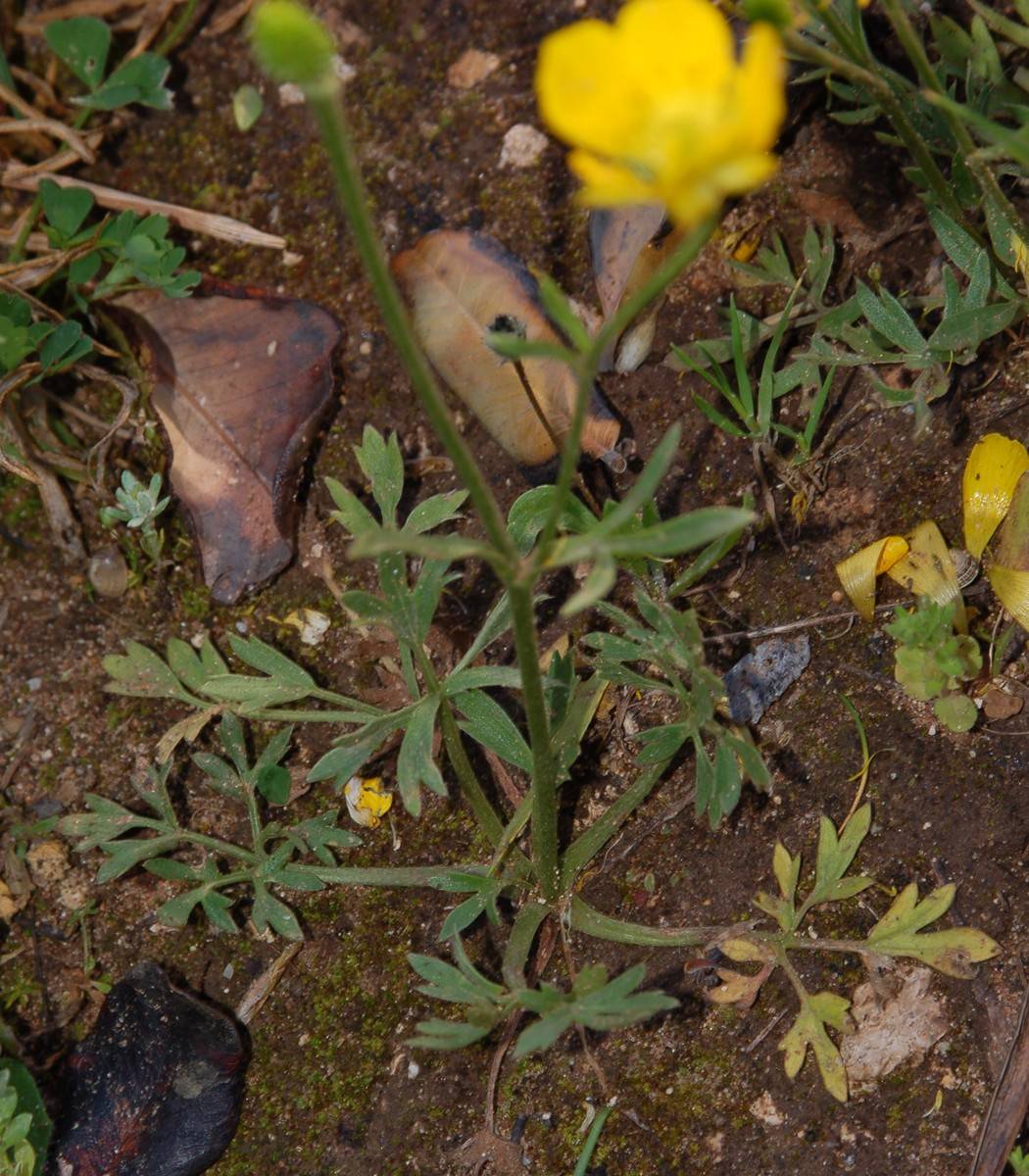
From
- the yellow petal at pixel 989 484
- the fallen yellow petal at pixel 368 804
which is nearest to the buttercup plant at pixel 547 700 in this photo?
the fallen yellow petal at pixel 368 804

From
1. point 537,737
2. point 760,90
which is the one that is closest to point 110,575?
point 537,737

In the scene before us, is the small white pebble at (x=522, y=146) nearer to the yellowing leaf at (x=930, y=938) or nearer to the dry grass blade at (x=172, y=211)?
the dry grass blade at (x=172, y=211)

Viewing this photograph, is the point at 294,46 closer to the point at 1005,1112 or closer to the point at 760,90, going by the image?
the point at 760,90

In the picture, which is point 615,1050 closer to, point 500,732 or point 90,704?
point 500,732

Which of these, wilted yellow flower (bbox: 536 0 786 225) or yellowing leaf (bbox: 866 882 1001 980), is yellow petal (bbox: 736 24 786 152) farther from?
yellowing leaf (bbox: 866 882 1001 980)

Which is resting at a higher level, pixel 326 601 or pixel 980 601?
pixel 326 601

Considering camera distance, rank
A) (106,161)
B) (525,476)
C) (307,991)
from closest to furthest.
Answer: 1. (307,991)
2. (525,476)
3. (106,161)

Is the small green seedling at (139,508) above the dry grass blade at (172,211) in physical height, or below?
below

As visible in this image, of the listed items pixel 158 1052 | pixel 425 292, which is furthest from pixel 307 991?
pixel 425 292
